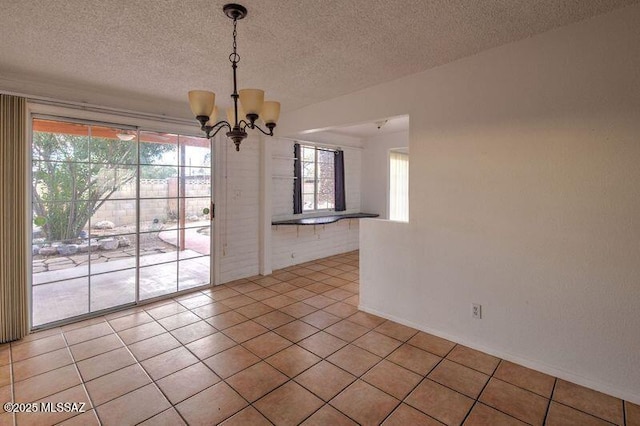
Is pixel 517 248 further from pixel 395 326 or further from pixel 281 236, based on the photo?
pixel 281 236

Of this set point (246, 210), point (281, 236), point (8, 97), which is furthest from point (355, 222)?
point (8, 97)

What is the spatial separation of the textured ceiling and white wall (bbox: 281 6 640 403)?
26cm

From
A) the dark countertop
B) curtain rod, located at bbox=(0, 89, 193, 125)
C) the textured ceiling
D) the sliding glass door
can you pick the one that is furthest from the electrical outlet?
curtain rod, located at bbox=(0, 89, 193, 125)

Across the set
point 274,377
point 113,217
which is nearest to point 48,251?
point 113,217

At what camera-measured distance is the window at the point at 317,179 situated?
19.2ft

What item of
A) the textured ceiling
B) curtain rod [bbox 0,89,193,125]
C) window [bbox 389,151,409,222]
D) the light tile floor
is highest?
the textured ceiling

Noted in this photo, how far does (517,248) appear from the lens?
8.04 feet

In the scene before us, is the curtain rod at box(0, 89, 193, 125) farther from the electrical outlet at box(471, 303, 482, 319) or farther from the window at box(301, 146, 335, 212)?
the electrical outlet at box(471, 303, 482, 319)

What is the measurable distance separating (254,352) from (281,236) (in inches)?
107

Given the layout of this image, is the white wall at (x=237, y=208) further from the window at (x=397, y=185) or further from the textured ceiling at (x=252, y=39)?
the window at (x=397, y=185)

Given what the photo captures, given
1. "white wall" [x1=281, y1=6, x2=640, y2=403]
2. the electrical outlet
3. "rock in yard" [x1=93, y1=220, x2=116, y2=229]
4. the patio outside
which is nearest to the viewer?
"white wall" [x1=281, y1=6, x2=640, y2=403]

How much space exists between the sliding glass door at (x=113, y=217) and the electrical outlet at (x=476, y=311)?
3.32 m

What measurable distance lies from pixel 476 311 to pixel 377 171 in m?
4.39

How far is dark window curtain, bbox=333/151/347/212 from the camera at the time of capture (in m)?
6.29
